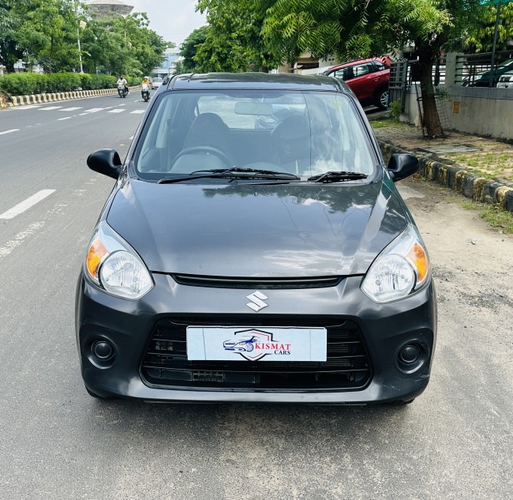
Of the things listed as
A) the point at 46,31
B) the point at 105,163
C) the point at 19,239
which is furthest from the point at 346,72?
the point at 46,31

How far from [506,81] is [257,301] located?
11.2 meters

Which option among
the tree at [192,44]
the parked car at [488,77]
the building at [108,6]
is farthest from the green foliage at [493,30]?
the building at [108,6]

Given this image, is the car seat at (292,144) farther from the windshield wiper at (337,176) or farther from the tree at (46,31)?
the tree at (46,31)

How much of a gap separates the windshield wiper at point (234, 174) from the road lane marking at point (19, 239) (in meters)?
2.63

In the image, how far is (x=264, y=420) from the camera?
9.16 ft

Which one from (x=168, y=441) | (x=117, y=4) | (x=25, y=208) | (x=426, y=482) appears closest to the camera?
(x=426, y=482)

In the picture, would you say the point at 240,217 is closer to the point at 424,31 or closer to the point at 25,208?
the point at 25,208

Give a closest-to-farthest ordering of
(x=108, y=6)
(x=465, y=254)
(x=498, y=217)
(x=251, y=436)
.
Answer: (x=251, y=436) → (x=465, y=254) → (x=498, y=217) → (x=108, y=6)

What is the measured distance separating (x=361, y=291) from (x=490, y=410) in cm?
102

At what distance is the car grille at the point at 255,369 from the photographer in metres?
2.43

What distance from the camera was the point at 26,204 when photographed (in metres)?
7.20

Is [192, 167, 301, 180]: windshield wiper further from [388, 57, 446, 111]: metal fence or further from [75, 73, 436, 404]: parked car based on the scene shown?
[388, 57, 446, 111]: metal fence

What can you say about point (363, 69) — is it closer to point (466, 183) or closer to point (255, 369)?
point (466, 183)

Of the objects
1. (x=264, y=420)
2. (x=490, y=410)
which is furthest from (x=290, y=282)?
(x=490, y=410)
